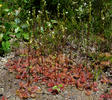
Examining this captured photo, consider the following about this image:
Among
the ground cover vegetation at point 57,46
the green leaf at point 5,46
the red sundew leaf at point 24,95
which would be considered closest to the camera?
the red sundew leaf at point 24,95

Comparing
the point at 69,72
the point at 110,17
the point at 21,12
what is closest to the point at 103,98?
the point at 69,72

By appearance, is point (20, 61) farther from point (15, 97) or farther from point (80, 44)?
point (80, 44)

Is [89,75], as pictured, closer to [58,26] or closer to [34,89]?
[34,89]

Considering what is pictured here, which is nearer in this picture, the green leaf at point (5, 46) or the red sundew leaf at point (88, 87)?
the red sundew leaf at point (88, 87)

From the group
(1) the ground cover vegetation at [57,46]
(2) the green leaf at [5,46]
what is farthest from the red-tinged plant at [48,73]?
(2) the green leaf at [5,46]

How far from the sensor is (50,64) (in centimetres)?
406

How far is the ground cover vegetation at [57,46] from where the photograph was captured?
3.79m

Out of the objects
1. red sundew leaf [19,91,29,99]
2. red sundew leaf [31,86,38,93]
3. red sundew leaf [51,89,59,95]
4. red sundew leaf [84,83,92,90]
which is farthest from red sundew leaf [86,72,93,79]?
red sundew leaf [19,91,29,99]

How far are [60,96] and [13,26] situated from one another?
1.85 meters

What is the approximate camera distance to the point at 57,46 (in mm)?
4352

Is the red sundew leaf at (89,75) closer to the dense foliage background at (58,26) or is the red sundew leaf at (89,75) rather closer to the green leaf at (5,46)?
the dense foliage background at (58,26)

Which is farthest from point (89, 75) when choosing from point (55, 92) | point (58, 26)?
point (58, 26)

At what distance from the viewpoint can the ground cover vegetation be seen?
3785mm

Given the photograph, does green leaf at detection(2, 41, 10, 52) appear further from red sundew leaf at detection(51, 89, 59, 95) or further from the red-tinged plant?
red sundew leaf at detection(51, 89, 59, 95)
